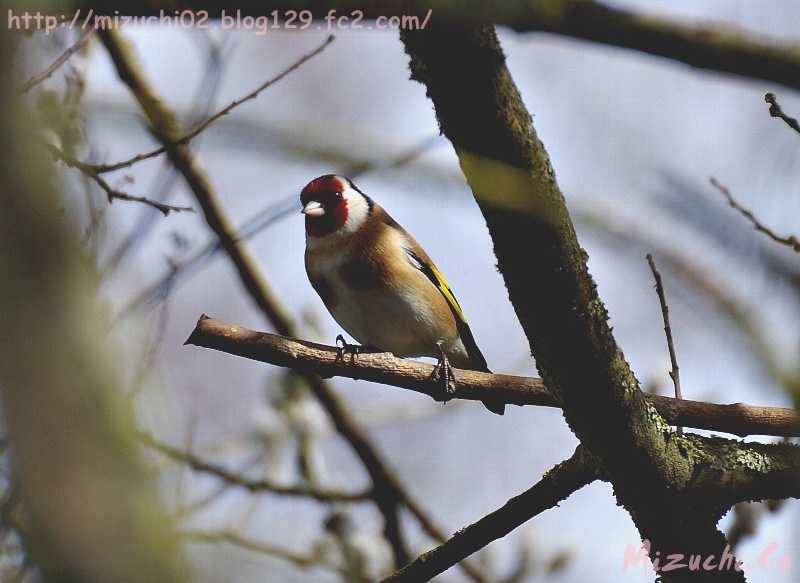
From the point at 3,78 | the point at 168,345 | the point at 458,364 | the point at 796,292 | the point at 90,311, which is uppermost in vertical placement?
the point at 168,345

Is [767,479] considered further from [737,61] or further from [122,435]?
[122,435]

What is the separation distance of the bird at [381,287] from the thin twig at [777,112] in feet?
7.34

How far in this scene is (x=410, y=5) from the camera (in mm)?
2102

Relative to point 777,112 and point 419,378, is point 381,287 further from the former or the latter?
point 777,112

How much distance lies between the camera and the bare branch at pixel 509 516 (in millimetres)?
2938

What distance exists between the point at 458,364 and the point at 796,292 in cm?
340

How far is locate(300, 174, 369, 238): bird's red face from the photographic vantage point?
16.7 feet

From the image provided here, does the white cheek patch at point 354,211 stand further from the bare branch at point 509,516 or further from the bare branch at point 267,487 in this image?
the bare branch at point 509,516

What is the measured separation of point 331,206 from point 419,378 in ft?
7.23

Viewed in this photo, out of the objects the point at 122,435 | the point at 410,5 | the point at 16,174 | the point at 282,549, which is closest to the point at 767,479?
the point at 410,5

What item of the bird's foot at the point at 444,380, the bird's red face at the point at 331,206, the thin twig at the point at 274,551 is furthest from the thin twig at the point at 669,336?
the thin twig at the point at 274,551

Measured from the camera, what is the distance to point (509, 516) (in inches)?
118

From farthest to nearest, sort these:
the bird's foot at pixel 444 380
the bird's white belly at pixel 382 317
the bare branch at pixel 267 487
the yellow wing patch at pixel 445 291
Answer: the yellow wing patch at pixel 445 291 → the bare branch at pixel 267 487 → the bird's white belly at pixel 382 317 → the bird's foot at pixel 444 380

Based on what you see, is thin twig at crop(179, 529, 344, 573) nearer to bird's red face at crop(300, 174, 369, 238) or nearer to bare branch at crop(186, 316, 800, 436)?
bird's red face at crop(300, 174, 369, 238)
